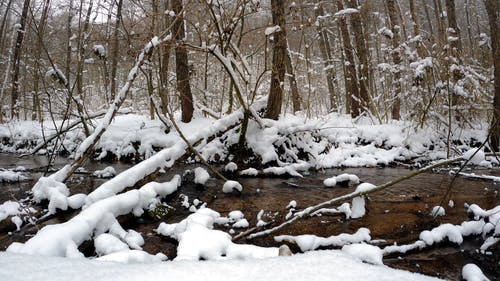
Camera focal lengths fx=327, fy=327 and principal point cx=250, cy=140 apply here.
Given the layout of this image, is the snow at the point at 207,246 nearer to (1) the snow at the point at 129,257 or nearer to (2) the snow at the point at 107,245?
(1) the snow at the point at 129,257

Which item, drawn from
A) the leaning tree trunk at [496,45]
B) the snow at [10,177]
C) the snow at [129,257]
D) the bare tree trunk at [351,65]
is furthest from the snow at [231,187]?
the bare tree trunk at [351,65]

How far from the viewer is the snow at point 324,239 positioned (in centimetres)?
295

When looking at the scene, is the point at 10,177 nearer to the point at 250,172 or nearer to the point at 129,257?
the point at 250,172

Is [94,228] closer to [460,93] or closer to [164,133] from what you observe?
[164,133]

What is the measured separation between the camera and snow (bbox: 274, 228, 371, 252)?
2945mm

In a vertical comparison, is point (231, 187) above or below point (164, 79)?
below

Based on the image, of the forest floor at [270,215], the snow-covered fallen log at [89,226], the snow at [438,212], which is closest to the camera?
the forest floor at [270,215]

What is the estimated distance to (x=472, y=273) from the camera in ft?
7.91

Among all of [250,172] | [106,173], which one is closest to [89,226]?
[106,173]

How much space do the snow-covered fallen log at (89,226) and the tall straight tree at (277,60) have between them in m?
2.97

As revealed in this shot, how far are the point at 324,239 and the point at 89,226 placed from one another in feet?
7.10

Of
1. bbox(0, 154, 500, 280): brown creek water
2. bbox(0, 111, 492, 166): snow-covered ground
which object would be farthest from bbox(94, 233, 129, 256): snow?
bbox(0, 111, 492, 166): snow-covered ground

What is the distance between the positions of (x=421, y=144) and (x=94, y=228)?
6852 millimetres

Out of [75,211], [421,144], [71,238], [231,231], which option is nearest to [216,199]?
[231,231]
